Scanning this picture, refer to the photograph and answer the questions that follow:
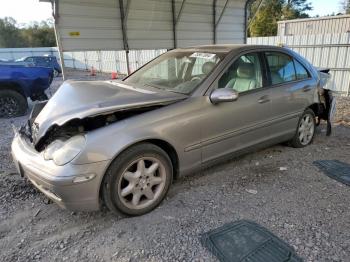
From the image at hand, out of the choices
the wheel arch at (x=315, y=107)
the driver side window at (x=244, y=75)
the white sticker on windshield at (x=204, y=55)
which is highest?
the white sticker on windshield at (x=204, y=55)

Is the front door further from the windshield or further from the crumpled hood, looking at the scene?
the crumpled hood

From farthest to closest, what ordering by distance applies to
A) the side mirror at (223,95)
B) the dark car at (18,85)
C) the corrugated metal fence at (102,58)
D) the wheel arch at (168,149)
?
1. the corrugated metal fence at (102,58)
2. the dark car at (18,85)
3. the side mirror at (223,95)
4. the wheel arch at (168,149)

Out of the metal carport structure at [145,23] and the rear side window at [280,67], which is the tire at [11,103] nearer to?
the metal carport structure at [145,23]

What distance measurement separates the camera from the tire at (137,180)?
2.57m

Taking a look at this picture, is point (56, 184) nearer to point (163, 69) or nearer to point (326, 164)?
point (163, 69)

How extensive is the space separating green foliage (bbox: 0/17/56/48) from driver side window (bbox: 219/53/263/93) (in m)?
41.2

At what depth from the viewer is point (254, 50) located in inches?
145

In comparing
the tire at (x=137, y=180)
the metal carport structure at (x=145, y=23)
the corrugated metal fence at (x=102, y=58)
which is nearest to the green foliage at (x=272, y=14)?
the corrugated metal fence at (x=102, y=58)

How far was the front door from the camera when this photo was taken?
3166 mm

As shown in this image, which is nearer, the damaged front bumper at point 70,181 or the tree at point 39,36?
the damaged front bumper at point 70,181

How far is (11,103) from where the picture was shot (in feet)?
23.4

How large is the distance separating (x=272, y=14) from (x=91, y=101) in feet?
110

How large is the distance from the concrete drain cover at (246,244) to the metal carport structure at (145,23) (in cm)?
495

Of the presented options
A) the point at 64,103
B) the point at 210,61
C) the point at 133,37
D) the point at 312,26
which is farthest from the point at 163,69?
the point at 312,26
